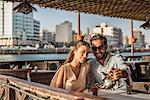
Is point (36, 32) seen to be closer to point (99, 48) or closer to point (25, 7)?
point (25, 7)

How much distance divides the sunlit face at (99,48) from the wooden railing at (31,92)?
1098 mm

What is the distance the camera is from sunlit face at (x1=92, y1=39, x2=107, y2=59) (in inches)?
148

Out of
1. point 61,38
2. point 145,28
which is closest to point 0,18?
point 61,38

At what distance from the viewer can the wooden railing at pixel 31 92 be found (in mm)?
2005

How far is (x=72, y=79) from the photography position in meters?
3.33

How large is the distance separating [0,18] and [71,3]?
Result: 130 metres

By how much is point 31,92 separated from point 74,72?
807 millimetres

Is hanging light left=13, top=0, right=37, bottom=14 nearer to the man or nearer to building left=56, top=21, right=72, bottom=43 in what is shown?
the man

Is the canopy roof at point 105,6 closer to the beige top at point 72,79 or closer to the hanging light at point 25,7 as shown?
the hanging light at point 25,7

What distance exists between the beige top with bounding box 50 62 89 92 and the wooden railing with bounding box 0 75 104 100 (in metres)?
0.38

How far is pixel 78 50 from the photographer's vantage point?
11.0 ft

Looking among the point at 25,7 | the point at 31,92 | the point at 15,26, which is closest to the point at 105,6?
the point at 25,7

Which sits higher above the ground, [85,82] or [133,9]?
[133,9]

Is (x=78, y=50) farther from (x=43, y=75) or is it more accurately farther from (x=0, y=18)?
(x=0, y=18)
